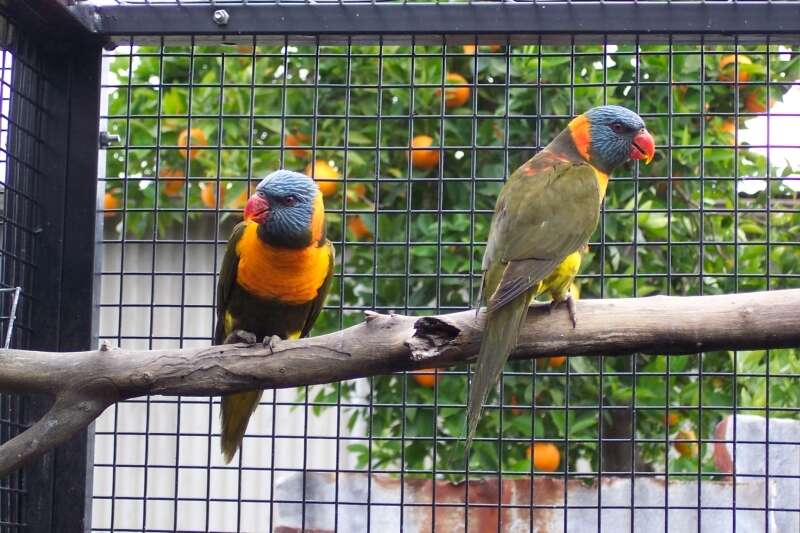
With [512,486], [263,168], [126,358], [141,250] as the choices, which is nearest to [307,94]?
[263,168]

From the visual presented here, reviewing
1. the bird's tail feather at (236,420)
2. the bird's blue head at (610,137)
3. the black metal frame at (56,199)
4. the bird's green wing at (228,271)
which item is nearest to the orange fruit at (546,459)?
the bird's blue head at (610,137)

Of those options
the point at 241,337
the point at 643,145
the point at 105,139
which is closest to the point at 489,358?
the point at 241,337

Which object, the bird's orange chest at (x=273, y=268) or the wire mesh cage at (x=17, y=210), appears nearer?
the wire mesh cage at (x=17, y=210)

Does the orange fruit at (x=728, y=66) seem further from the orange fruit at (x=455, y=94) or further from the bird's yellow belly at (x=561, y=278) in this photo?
the bird's yellow belly at (x=561, y=278)

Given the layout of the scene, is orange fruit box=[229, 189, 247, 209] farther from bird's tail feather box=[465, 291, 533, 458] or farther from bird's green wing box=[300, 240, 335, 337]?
bird's tail feather box=[465, 291, 533, 458]

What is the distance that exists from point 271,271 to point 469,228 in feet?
2.96

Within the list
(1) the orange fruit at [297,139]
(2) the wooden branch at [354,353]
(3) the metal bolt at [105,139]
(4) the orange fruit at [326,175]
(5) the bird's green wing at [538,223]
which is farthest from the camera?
(1) the orange fruit at [297,139]

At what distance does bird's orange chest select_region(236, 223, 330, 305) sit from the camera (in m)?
3.34

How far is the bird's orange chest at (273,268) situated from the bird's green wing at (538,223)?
1.92 feet

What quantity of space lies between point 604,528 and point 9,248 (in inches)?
80.2

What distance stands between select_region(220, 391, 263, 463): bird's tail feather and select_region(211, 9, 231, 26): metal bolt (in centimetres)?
108

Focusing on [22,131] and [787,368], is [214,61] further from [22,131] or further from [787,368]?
[787,368]

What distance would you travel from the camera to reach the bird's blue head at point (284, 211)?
129 inches

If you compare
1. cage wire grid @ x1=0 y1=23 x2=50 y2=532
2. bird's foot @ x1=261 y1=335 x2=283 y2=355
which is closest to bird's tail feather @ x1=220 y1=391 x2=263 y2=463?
cage wire grid @ x1=0 y1=23 x2=50 y2=532
